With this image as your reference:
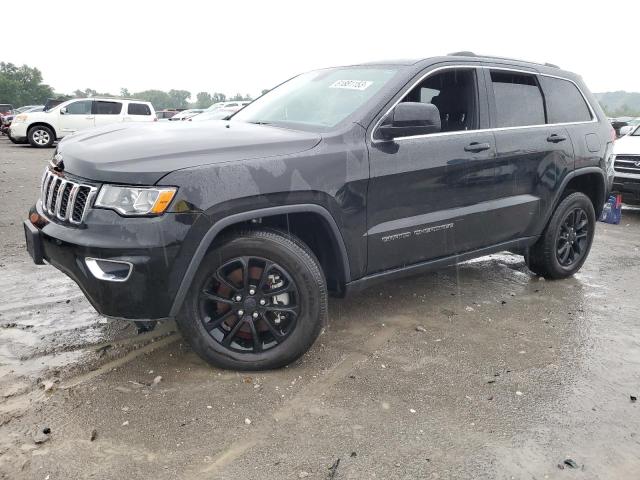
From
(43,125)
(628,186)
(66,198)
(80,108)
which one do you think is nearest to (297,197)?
(66,198)

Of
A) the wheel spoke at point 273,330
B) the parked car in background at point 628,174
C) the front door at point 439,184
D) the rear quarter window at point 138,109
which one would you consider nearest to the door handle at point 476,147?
the front door at point 439,184

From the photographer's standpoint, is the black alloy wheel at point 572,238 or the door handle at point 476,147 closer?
the door handle at point 476,147

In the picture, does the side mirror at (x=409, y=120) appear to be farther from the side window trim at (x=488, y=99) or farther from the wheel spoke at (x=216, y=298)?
the wheel spoke at (x=216, y=298)

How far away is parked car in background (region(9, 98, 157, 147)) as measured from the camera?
18.3 metres

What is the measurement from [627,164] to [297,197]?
7.48 metres

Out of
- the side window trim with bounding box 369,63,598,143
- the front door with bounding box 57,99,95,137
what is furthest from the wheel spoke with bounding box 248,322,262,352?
the front door with bounding box 57,99,95,137

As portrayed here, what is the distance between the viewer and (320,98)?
3.90 metres

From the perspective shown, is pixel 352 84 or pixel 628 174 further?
pixel 628 174

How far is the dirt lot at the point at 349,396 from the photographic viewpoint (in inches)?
95.9

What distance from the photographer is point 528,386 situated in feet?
10.4

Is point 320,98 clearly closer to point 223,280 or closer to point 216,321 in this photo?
point 223,280

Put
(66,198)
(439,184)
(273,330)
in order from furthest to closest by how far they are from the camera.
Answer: (439,184)
(273,330)
(66,198)

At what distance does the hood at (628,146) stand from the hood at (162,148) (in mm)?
7164

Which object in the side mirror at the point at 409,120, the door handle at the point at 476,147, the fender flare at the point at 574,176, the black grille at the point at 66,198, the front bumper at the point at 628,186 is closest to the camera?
the black grille at the point at 66,198
